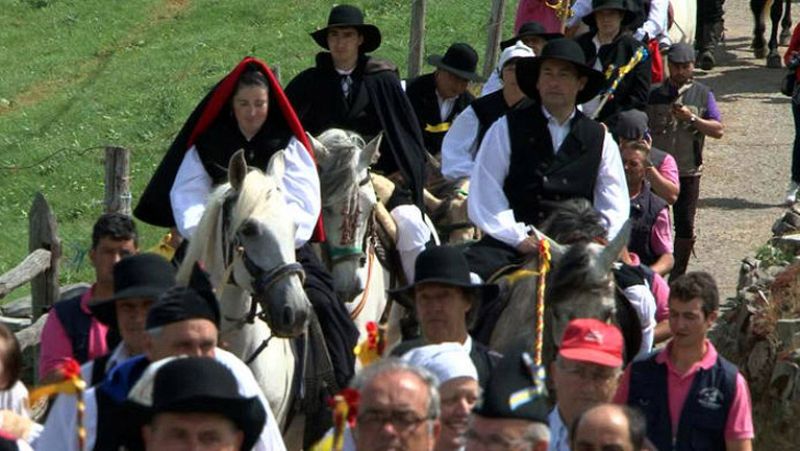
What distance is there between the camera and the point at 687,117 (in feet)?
55.2

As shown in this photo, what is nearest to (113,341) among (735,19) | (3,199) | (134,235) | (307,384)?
(134,235)

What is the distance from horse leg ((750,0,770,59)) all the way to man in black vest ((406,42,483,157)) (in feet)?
31.6

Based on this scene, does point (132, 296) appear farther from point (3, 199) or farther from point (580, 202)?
point (3, 199)

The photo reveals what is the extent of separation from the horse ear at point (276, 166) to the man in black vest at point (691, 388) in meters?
2.73

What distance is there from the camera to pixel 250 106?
1112 centimetres

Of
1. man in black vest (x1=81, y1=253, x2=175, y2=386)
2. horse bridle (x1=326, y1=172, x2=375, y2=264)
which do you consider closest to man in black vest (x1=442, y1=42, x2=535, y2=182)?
horse bridle (x1=326, y1=172, x2=375, y2=264)

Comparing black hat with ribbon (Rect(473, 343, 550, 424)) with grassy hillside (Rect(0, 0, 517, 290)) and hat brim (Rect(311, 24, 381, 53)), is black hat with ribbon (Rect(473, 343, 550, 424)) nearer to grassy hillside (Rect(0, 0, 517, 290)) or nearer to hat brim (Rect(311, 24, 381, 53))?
hat brim (Rect(311, 24, 381, 53))

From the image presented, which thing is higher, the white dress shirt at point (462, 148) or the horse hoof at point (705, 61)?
the white dress shirt at point (462, 148)

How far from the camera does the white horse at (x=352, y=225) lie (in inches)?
484

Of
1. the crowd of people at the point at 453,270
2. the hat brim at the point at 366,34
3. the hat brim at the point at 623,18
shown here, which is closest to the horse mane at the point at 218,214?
the crowd of people at the point at 453,270

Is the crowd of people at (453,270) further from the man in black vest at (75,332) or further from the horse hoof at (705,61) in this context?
the horse hoof at (705,61)

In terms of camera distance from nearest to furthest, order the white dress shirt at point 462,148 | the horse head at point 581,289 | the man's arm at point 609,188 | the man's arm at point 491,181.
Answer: the horse head at point 581,289 < the man's arm at point 491,181 < the man's arm at point 609,188 < the white dress shirt at point 462,148

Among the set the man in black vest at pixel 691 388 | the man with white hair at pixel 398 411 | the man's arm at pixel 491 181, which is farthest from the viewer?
the man's arm at pixel 491 181

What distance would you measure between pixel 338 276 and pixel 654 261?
8.32ft
